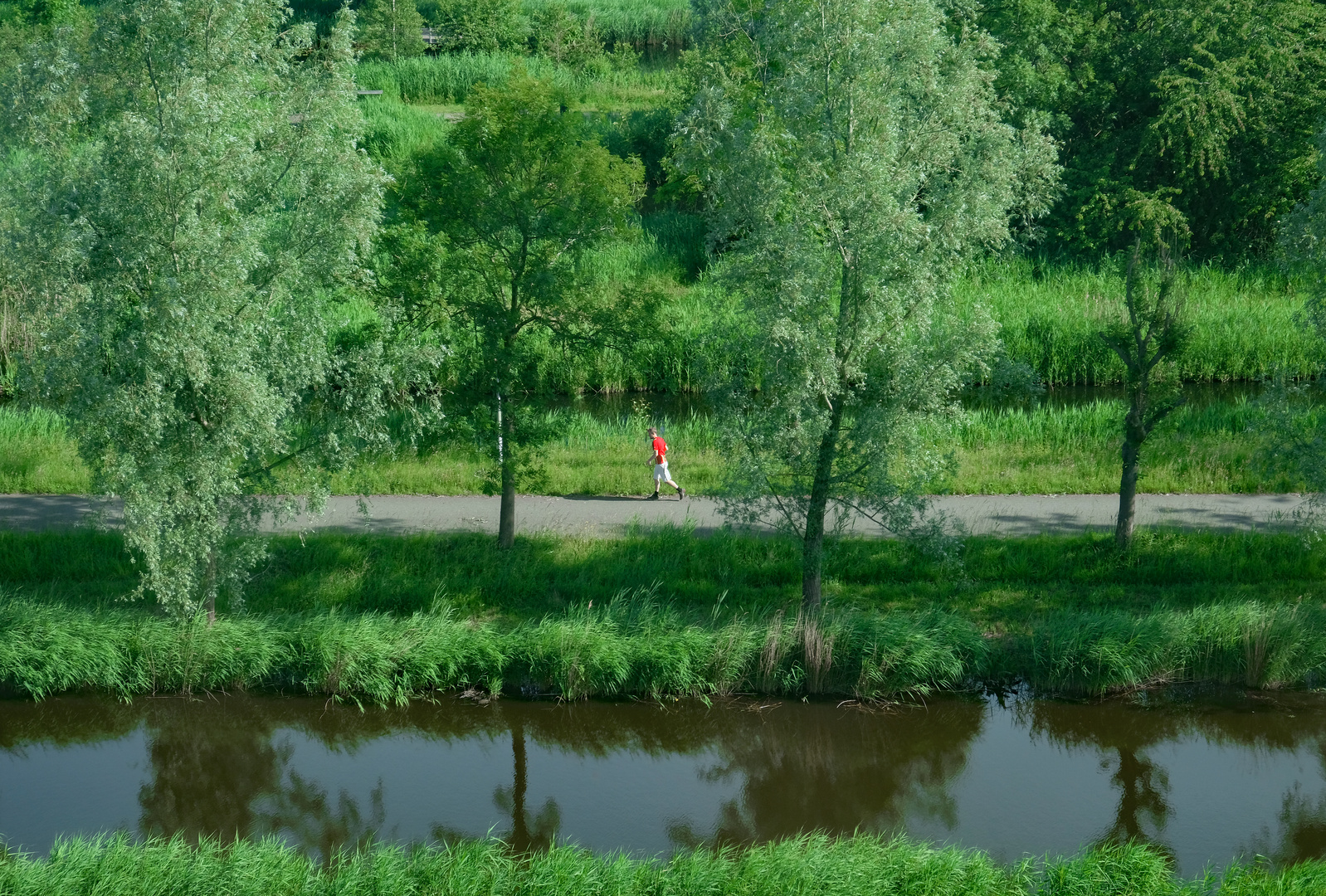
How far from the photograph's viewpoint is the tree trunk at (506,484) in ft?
50.5

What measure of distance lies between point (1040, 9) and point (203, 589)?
27.6m

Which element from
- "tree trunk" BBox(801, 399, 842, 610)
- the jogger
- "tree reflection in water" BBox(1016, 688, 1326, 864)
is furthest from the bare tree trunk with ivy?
the jogger

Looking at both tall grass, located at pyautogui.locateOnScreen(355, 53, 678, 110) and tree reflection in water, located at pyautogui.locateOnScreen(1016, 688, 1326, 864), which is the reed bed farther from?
tall grass, located at pyautogui.locateOnScreen(355, 53, 678, 110)

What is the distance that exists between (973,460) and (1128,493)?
3916mm

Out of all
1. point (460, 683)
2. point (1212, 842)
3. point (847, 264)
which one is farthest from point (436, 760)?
point (1212, 842)

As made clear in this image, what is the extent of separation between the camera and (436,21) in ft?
165

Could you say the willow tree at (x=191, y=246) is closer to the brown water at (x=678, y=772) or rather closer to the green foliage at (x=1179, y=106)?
the brown water at (x=678, y=772)

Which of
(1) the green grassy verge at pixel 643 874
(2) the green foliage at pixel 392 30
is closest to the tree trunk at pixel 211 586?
(1) the green grassy verge at pixel 643 874

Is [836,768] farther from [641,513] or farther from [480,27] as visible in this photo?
[480,27]

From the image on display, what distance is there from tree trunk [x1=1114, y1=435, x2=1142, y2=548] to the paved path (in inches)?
32.3

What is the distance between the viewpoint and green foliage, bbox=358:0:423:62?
1822 inches

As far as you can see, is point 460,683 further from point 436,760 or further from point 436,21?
point 436,21

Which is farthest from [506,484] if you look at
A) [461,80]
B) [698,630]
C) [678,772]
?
[461,80]

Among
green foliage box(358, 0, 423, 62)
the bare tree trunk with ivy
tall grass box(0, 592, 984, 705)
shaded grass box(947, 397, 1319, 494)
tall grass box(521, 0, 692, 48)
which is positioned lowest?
tall grass box(0, 592, 984, 705)
